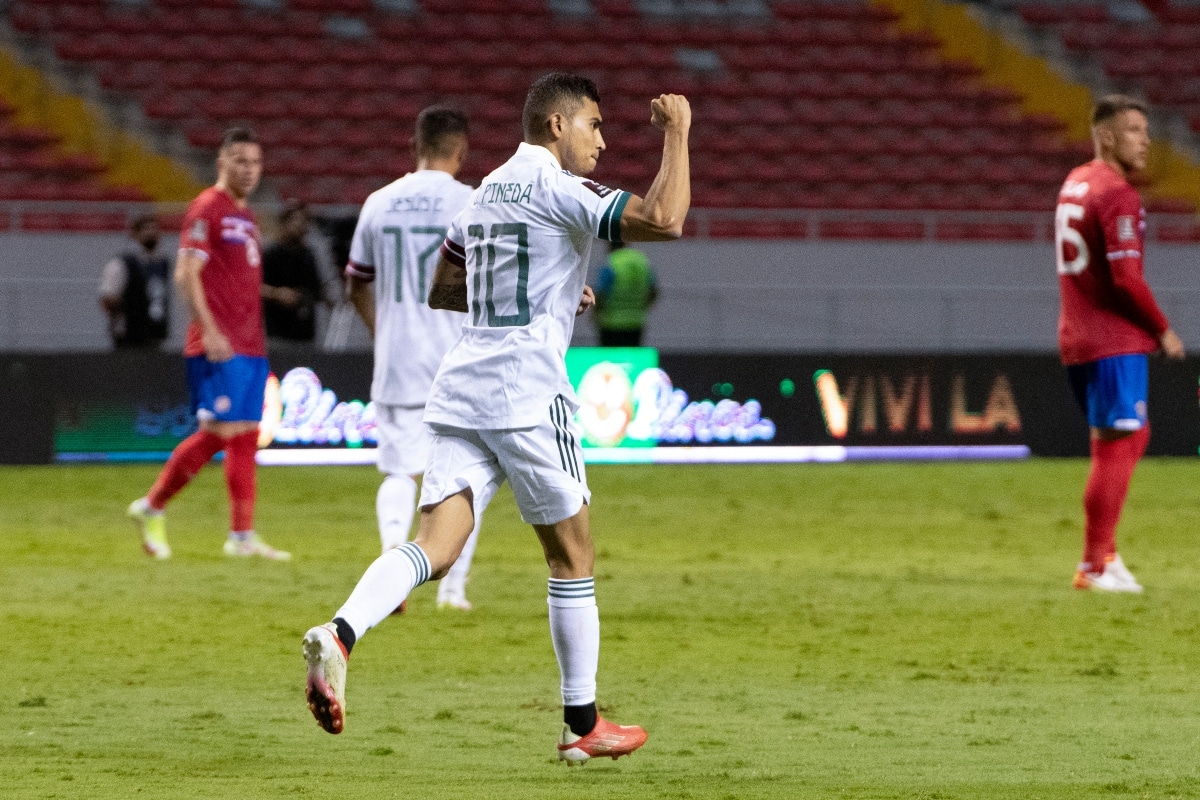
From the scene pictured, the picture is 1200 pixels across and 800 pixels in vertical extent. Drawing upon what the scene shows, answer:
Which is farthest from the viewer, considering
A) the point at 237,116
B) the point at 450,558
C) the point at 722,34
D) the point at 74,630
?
the point at 722,34

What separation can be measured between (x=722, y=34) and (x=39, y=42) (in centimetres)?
877

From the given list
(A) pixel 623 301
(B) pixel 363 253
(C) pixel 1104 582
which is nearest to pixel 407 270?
(B) pixel 363 253

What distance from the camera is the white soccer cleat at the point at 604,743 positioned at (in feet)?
16.2

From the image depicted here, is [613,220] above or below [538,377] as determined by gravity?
above

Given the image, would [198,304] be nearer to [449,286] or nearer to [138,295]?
[449,286]

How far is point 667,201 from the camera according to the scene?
4.75 meters

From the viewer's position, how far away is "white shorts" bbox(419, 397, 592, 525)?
5.00 meters

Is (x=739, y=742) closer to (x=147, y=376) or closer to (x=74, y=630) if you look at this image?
(x=74, y=630)

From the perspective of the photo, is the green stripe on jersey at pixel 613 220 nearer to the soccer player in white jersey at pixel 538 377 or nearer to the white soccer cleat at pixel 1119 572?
the soccer player in white jersey at pixel 538 377

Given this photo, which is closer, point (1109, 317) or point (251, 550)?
point (1109, 317)

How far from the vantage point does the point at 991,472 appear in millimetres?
15656

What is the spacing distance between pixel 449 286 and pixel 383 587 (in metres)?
1.09

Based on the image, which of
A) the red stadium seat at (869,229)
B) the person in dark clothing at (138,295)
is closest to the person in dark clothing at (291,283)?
the person in dark clothing at (138,295)

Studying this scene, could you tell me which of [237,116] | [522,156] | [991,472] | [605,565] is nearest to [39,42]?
[237,116]
